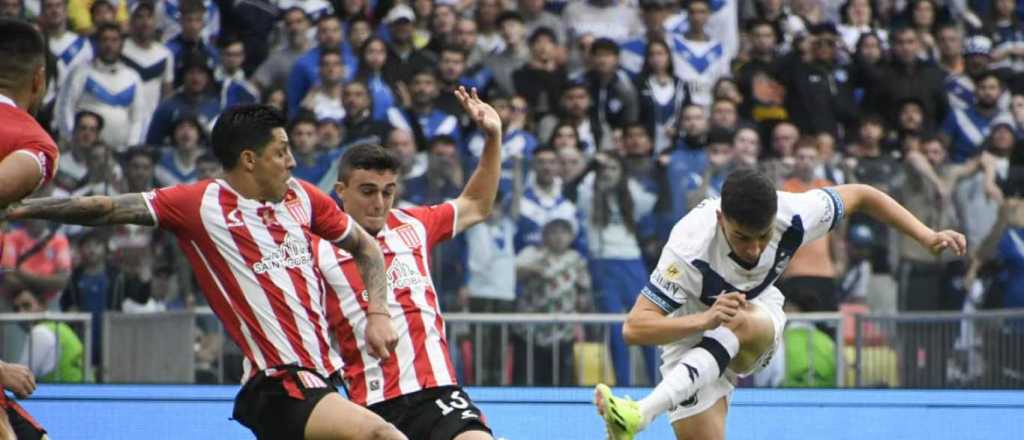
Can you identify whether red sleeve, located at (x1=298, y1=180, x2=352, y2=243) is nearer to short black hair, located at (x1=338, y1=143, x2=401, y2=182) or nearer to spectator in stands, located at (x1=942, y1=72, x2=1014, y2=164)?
short black hair, located at (x1=338, y1=143, x2=401, y2=182)

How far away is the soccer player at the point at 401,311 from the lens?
700 cm

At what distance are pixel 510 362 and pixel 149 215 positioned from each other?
16.4 feet

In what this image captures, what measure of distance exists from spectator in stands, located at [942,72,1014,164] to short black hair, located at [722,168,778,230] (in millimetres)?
7087

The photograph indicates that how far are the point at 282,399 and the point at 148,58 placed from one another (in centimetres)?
761

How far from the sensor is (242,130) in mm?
6578

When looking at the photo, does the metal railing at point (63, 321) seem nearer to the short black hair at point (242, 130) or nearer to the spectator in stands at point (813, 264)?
the spectator in stands at point (813, 264)

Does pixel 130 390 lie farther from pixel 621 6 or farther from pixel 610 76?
pixel 621 6

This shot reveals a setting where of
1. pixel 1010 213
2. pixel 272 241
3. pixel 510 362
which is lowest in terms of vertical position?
pixel 510 362

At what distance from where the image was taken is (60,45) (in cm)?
1377

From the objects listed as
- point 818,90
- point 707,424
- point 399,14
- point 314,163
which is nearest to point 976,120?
point 818,90

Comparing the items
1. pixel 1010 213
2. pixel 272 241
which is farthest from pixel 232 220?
pixel 1010 213

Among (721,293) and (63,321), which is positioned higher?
(721,293)

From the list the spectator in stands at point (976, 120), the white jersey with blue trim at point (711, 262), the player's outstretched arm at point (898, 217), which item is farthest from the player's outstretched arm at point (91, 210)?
the spectator in stands at point (976, 120)

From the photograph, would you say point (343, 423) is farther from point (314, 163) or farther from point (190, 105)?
point (190, 105)
